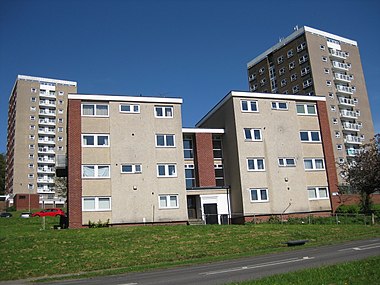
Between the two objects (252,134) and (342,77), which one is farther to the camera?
(342,77)

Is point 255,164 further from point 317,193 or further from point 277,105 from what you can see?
point 317,193

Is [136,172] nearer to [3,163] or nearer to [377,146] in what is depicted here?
[377,146]

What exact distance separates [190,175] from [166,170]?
14.1 ft

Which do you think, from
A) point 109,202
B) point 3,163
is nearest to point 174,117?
point 109,202

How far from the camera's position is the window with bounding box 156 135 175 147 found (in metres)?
35.0

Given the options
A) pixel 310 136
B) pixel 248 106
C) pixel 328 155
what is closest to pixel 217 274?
pixel 248 106

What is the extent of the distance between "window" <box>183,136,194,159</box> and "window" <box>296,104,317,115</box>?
36.3 feet

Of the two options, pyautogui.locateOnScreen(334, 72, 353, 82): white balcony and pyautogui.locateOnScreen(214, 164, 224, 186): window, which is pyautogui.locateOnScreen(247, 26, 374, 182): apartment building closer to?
pyautogui.locateOnScreen(334, 72, 353, 82): white balcony

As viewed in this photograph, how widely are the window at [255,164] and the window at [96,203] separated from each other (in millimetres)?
12845

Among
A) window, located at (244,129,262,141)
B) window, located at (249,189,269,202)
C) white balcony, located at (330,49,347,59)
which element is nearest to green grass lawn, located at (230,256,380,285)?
window, located at (249,189,269,202)

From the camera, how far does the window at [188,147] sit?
38594 millimetres

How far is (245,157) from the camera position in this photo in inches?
1432

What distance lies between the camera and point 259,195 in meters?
35.9

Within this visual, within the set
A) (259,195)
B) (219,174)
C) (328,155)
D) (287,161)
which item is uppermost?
(328,155)
